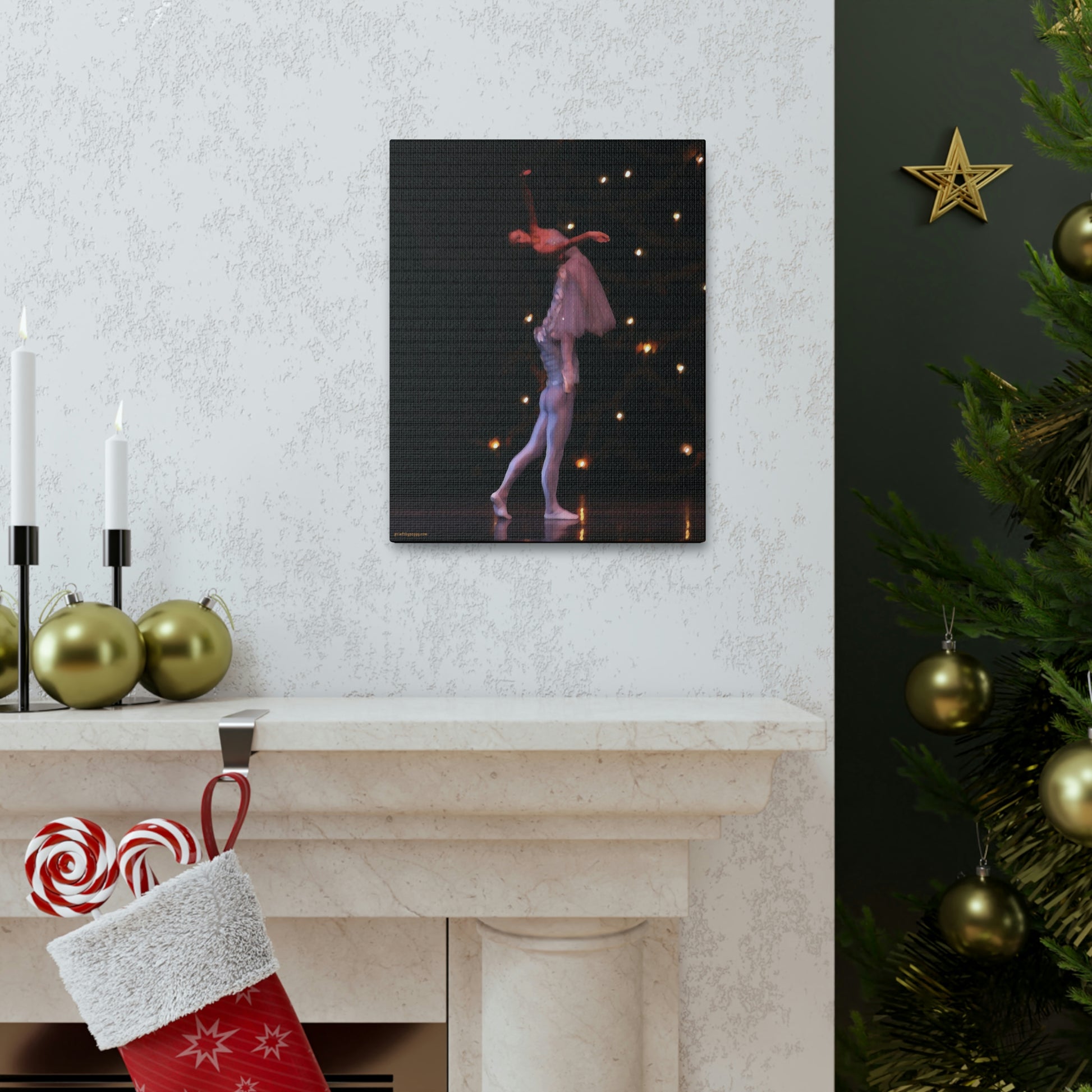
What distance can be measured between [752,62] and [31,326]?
0.90 metres

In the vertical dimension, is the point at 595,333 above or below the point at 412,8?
below

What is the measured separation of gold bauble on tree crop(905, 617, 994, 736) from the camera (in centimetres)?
109

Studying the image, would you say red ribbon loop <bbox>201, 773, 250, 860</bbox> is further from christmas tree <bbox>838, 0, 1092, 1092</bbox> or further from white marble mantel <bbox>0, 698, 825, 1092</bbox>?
christmas tree <bbox>838, 0, 1092, 1092</bbox>

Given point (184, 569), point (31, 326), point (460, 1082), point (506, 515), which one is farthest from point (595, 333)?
point (460, 1082)

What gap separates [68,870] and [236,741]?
0.19 meters

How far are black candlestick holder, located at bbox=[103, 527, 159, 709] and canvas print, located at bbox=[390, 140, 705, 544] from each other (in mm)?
287

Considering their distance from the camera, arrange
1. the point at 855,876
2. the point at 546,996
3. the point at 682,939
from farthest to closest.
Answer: the point at 855,876
the point at 682,939
the point at 546,996

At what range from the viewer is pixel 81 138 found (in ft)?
3.45

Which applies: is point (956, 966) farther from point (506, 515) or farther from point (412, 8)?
point (412, 8)

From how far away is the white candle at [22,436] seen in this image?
0.90m

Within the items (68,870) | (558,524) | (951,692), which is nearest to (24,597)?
(68,870)

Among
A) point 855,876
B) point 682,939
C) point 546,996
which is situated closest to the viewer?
point 546,996

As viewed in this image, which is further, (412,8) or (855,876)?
(855,876)

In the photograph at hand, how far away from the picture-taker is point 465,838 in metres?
0.90
